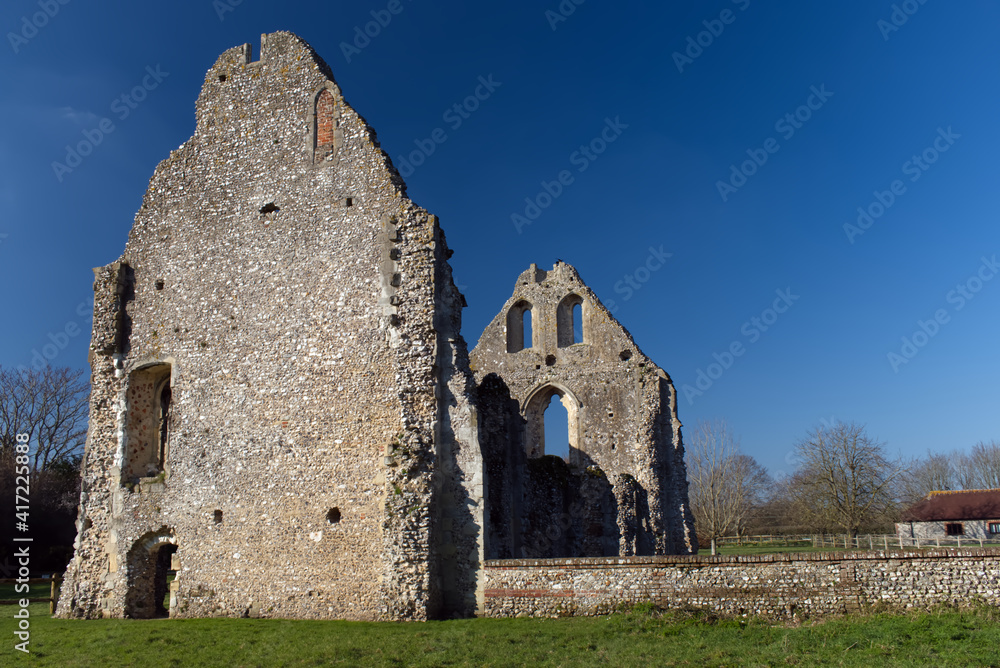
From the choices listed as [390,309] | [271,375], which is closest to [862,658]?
[390,309]

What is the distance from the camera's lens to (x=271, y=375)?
13.2 metres

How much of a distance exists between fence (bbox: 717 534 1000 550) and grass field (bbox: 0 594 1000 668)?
83.5 ft

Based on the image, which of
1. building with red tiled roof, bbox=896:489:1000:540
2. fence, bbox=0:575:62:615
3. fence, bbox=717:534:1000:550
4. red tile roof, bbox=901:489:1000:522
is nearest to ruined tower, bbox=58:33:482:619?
fence, bbox=0:575:62:615

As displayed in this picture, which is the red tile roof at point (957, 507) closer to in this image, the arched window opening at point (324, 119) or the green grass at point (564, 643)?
the green grass at point (564, 643)

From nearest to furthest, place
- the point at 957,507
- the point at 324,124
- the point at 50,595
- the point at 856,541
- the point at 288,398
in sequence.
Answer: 1. the point at 288,398
2. the point at 324,124
3. the point at 50,595
4. the point at 856,541
5. the point at 957,507

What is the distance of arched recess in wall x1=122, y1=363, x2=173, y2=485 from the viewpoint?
14.2m

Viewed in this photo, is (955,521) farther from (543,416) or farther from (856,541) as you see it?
(543,416)

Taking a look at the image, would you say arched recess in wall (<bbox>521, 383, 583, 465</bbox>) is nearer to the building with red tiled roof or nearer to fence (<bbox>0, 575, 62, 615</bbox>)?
fence (<bbox>0, 575, 62, 615</bbox>)

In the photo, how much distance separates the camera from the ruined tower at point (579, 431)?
14.4 m

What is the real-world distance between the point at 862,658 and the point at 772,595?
233cm

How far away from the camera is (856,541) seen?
114 ft

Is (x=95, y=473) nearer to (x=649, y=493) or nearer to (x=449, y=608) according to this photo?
(x=449, y=608)

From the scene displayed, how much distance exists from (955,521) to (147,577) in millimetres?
42166

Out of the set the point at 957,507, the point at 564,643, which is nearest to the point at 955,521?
the point at 957,507
